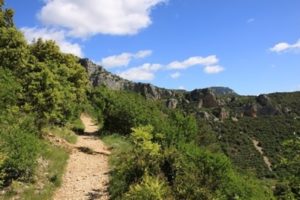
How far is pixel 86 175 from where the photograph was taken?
61.7 ft

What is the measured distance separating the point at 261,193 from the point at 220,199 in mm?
3131

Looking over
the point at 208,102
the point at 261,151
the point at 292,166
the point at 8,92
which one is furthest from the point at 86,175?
the point at 208,102

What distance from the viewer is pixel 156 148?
1576 centimetres

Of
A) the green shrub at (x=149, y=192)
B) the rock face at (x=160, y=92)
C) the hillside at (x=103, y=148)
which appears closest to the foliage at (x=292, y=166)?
the hillside at (x=103, y=148)

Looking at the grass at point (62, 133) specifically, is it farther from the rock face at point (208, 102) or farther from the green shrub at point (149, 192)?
the rock face at point (208, 102)

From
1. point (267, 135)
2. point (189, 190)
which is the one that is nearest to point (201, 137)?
point (189, 190)

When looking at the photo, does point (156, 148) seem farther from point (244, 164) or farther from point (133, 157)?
point (244, 164)

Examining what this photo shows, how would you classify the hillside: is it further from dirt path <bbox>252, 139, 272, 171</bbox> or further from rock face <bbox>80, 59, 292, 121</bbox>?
rock face <bbox>80, 59, 292, 121</bbox>

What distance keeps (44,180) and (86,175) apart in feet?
7.51

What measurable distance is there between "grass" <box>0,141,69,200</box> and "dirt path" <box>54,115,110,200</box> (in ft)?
1.03

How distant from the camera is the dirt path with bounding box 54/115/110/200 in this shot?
1641 cm

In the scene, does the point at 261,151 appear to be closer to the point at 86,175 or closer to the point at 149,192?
the point at 86,175

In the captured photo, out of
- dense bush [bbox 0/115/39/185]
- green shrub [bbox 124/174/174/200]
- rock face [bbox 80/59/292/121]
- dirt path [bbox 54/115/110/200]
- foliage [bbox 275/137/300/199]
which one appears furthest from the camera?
rock face [bbox 80/59/292/121]

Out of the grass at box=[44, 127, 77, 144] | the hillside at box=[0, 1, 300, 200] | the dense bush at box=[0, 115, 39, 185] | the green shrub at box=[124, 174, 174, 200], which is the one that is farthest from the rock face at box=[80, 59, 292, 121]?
the green shrub at box=[124, 174, 174, 200]
